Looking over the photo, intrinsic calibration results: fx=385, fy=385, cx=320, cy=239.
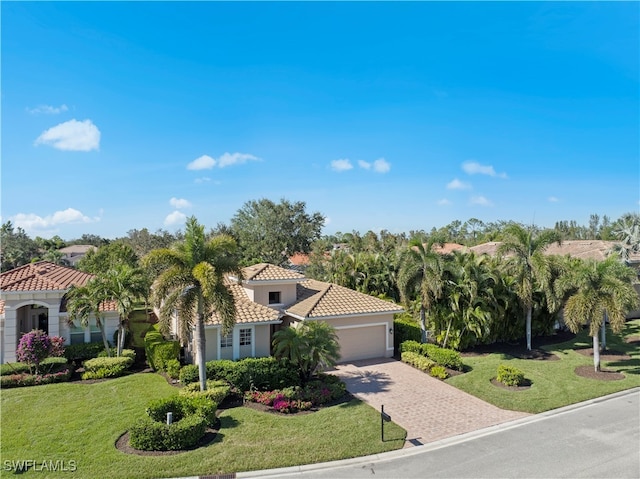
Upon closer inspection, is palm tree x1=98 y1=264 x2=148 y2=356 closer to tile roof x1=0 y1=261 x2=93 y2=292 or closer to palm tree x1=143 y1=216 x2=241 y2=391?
tile roof x1=0 y1=261 x2=93 y2=292

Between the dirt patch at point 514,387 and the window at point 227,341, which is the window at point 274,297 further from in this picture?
the dirt patch at point 514,387

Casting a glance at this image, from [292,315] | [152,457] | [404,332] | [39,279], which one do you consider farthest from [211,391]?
[39,279]

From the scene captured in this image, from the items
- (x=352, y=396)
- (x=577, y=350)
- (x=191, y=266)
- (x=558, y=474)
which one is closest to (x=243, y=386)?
(x=352, y=396)

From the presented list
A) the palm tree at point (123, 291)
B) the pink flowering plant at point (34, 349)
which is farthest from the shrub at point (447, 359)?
the pink flowering plant at point (34, 349)

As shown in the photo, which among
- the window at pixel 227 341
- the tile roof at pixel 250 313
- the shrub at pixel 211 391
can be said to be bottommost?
the shrub at pixel 211 391

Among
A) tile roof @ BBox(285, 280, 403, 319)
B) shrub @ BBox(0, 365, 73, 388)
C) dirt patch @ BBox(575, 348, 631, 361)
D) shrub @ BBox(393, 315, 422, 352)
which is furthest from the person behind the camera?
shrub @ BBox(393, 315, 422, 352)

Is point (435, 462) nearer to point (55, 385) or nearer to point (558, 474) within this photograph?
point (558, 474)

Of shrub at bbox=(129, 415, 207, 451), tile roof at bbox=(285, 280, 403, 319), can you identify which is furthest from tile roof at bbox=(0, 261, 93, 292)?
tile roof at bbox=(285, 280, 403, 319)
